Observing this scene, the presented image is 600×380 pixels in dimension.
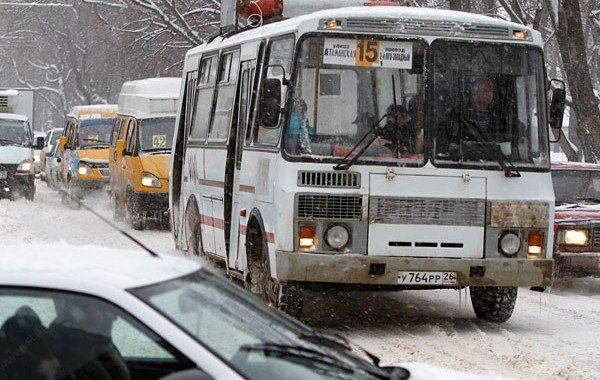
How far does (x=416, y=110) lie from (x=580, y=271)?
15.4ft

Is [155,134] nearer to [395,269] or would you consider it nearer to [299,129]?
[299,129]

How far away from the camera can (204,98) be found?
1658cm

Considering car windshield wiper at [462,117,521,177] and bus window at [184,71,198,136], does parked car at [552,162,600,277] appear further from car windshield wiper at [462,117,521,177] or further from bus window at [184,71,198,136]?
bus window at [184,71,198,136]

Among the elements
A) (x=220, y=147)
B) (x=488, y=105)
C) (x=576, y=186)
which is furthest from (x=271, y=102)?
(x=576, y=186)

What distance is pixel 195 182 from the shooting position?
651 inches

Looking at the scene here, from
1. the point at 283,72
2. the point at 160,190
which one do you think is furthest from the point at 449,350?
the point at 160,190

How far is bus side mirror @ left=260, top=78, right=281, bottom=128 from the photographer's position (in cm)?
1218

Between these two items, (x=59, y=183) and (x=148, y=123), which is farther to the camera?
(x=59, y=183)

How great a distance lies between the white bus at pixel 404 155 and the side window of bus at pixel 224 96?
197 centimetres

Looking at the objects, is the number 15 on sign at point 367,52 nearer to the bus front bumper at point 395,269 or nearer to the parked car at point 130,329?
the bus front bumper at point 395,269

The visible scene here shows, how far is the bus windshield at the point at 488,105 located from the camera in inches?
494

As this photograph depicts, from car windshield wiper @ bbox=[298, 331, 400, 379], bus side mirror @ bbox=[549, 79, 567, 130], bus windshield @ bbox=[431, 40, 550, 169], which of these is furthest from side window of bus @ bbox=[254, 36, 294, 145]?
car windshield wiper @ bbox=[298, 331, 400, 379]

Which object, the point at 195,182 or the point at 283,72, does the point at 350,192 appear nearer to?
the point at 283,72

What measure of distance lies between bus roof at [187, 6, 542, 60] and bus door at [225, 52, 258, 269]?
56.0 inches
